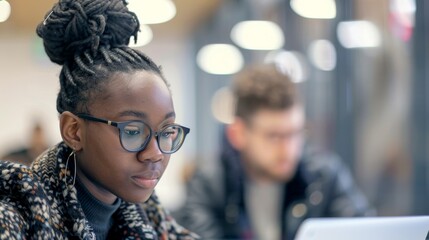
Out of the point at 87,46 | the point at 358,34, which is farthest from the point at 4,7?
the point at 358,34

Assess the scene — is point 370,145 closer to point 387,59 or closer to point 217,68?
point 387,59

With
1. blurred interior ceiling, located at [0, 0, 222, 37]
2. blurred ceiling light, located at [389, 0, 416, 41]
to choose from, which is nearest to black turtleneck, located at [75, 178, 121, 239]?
blurred ceiling light, located at [389, 0, 416, 41]

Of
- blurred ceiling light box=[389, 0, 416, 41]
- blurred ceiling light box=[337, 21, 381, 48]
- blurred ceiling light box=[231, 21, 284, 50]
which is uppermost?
blurred ceiling light box=[389, 0, 416, 41]

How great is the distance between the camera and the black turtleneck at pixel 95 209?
180cm

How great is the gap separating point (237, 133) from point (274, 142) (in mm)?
186

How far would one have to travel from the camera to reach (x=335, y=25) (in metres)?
7.06

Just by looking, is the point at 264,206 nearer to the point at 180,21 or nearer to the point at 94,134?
the point at 94,134

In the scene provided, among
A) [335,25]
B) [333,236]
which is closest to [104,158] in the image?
[333,236]

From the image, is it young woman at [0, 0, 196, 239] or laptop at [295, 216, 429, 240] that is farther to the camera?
laptop at [295, 216, 429, 240]

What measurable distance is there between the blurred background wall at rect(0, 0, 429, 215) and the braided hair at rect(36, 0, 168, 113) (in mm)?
192

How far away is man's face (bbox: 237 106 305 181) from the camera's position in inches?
136

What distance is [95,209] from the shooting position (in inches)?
71.5

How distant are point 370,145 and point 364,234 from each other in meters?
4.67

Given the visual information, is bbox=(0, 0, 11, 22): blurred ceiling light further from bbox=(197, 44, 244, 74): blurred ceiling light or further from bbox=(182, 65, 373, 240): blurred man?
bbox=(197, 44, 244, 74): blurred ceiling light
